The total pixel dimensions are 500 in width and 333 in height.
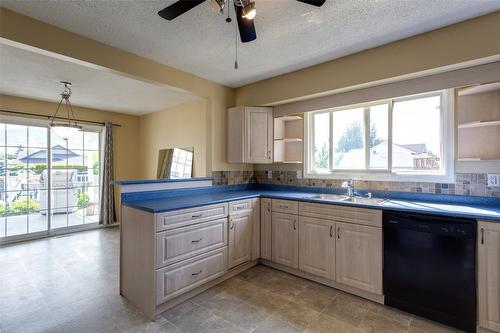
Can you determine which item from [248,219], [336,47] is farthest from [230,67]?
[248,219]

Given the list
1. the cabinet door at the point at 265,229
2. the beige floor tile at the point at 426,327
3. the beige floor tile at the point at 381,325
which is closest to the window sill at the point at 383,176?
the cabinet door at the point at 265,229

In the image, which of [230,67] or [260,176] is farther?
[260,176]

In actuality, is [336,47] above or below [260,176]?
above

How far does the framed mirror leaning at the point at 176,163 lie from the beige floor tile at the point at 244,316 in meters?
2.95

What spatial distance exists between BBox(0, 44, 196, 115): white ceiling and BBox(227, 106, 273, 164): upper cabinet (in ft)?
3.42

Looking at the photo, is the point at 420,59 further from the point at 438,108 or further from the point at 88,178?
the point at 88,178

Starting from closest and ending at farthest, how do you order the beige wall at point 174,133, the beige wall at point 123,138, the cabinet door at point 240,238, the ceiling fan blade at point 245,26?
the ceiling fan blade at point 245,26 → the cabinet door at point 240,238 → the beige wall at point 174,133 → the beige wall at point 123,138

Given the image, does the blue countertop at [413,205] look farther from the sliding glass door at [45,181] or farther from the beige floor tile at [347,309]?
the sliding glass door at [45,181]

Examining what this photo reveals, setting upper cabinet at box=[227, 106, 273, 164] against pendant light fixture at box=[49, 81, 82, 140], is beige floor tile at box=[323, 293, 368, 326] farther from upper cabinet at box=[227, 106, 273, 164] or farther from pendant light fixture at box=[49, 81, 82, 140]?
pendant light fixture at box=[49, 81, 82, 140]

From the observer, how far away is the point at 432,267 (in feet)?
6.56

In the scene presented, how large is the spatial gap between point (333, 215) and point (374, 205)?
0.41 m

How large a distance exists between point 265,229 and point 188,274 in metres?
1.12

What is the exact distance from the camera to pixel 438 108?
2.54 m

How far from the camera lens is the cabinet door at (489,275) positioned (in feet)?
5.82
